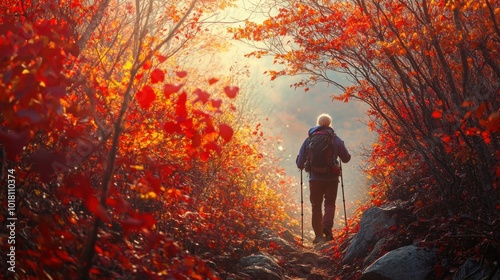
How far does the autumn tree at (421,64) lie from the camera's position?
17.4 ft

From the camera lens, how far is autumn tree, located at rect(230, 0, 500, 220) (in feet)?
17.4

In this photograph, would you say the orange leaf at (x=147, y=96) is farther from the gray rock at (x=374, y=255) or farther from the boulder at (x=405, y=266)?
the gray rock at (x=374, y=255)

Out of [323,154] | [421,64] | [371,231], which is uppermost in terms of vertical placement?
[421,64]

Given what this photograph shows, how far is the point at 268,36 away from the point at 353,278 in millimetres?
4902

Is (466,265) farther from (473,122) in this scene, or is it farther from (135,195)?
(135,195)

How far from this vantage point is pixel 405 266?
5219 mm

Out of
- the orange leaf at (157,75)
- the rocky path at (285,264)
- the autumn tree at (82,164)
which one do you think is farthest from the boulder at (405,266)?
the orange leaf at (157,75)

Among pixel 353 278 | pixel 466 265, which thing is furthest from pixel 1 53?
pixel 353 278

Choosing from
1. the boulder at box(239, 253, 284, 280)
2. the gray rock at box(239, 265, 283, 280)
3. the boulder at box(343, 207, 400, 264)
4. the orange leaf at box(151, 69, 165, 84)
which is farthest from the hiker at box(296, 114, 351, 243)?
the orange leaf at box(151, 69, 165, 84)

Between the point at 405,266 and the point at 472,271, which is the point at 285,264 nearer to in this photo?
the point at 405,266

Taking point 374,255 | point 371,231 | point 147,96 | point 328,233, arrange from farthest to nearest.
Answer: point 328,233 → point 371,231 → point 374,255 → point 147,96

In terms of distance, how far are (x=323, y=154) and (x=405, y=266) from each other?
4323mm

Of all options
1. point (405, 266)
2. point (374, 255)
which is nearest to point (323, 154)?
point (374, 255)

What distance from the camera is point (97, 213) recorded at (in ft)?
9.45
